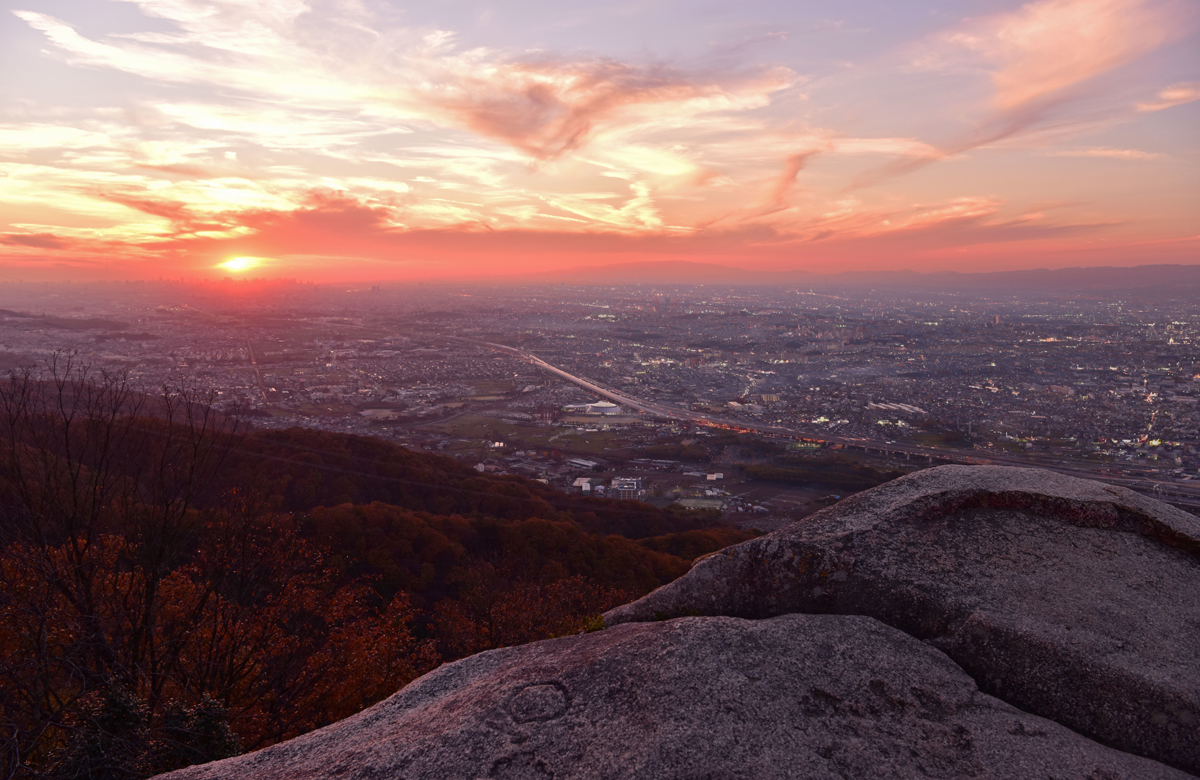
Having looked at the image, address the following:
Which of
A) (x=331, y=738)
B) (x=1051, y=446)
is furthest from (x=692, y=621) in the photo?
(x=1051, y=446)

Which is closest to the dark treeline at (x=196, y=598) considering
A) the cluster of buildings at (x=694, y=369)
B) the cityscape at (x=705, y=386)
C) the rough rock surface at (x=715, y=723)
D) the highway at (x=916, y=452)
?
the rough rock surface at (x=715, y=723)

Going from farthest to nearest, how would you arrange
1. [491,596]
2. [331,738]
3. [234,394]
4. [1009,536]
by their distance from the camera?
1. [234,394]
2. [491,596]
3. [1009,536]
4. [331,738]

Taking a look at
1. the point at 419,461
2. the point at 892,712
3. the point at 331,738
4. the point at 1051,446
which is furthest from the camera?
the point at 1051,446

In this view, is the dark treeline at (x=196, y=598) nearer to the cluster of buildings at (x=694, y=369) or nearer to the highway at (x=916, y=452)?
the cluster of buildings at (x=694, y=369)

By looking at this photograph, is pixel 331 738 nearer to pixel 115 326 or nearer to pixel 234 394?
pixel 234 394

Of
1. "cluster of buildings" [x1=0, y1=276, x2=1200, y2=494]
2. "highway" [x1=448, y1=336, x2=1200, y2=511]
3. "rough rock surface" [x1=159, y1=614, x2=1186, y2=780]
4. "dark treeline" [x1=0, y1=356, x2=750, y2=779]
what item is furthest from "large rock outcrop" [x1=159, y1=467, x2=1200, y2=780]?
"cluster of buildings" [x1=0, y1=276, x2=1200, y2=494]

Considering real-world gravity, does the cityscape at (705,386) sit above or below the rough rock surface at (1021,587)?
below
